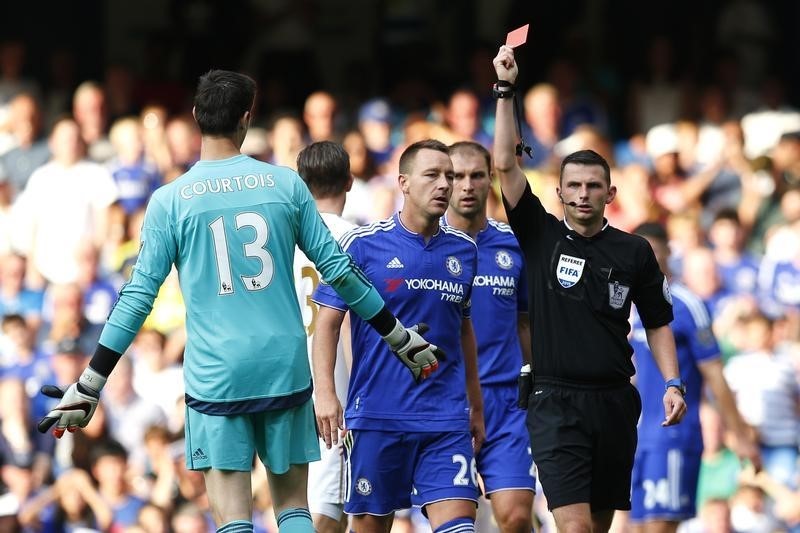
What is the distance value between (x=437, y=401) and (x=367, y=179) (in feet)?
22.8

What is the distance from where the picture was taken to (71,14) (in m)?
20.3

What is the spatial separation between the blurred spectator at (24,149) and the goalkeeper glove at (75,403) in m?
9.33

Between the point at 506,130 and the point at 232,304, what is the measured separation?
1.74m

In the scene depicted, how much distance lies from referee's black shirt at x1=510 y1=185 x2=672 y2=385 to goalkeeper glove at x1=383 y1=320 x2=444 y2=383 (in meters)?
0.98

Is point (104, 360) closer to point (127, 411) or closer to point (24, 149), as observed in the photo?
point (127, 411)

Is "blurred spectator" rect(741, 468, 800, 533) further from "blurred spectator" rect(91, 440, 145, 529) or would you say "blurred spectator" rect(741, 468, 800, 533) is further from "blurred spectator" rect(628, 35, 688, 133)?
"blurred spectator" rect(628, 35, 688, 133)

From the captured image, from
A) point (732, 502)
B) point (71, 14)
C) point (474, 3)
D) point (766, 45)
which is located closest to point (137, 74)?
point (71, 14)

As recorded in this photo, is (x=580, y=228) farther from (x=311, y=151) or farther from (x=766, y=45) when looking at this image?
(x=766, y=45)

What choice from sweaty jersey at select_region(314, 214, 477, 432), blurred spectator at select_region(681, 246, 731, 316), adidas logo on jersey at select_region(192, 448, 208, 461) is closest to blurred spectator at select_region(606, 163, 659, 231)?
blurred spectator at select_region(681, 246, 731, 316)

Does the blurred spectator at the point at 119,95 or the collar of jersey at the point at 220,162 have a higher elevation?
the blurred spectator at the point at 119,95

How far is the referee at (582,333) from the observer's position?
833 cm

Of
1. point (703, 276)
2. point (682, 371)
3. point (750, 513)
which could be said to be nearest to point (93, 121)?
point (703, 276)

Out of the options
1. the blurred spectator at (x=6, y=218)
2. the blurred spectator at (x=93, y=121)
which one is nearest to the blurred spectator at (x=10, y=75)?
the blurred spectator at (x=93, y=121)

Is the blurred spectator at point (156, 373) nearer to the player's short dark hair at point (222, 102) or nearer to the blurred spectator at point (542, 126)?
the blurred spectator at point (542, 126)
